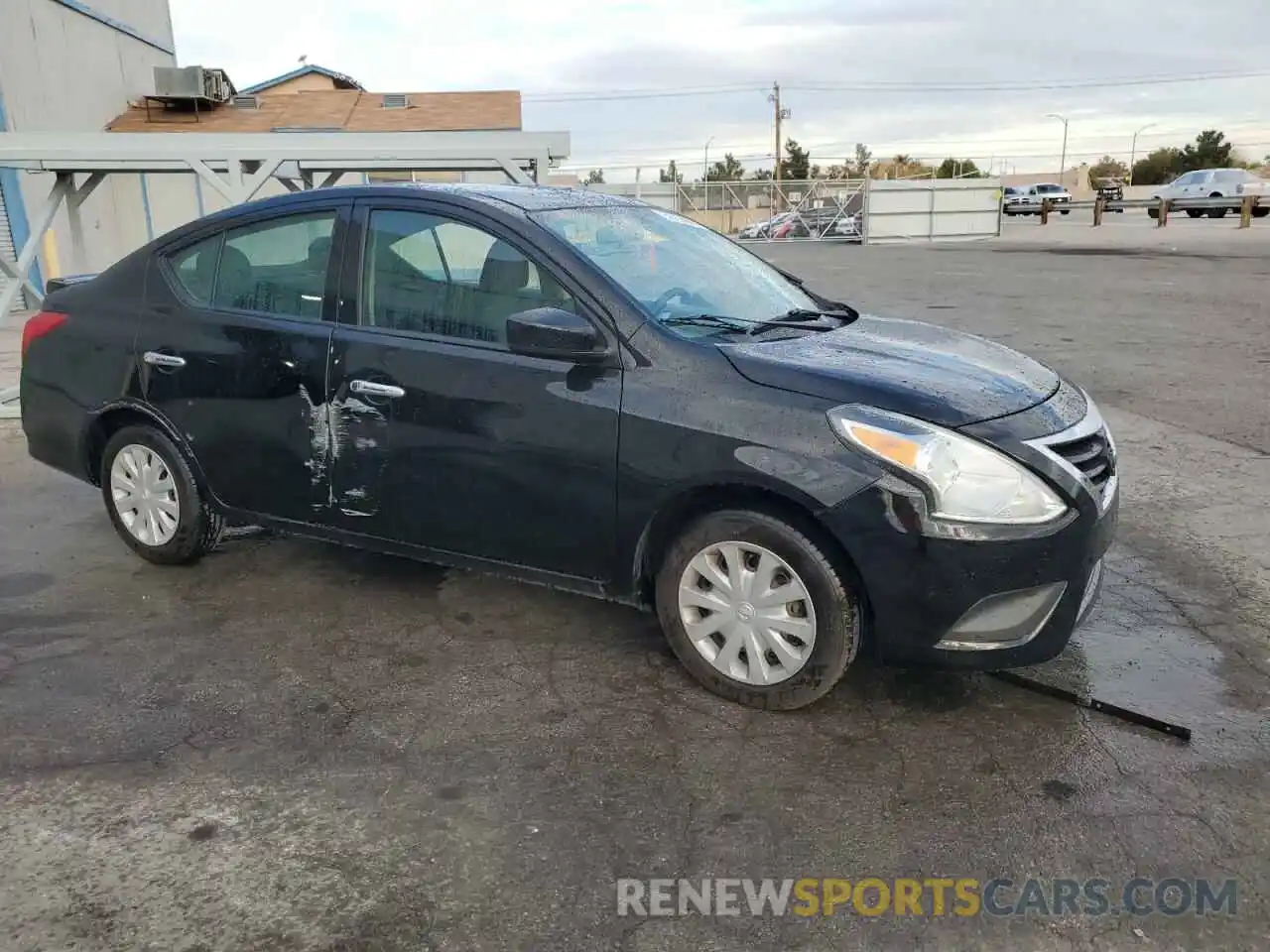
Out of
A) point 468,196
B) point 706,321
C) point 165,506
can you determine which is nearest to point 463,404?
point 468,196

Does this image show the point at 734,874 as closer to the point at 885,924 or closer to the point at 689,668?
the point at 885,924

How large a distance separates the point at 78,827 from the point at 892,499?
2.48 m

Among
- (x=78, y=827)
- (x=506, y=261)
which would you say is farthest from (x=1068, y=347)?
(x=78, y=827)

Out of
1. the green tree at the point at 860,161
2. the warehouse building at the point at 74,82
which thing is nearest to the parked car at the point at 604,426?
the warehouse building at the point at 74,82

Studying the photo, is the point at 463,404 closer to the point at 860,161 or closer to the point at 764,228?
the point at 764,228

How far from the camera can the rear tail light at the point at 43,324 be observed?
479cm

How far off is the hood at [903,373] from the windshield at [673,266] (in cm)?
33

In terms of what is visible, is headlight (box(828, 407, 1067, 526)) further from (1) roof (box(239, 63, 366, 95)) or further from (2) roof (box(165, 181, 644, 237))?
(1) roof (box(239, 63, 366, 95))

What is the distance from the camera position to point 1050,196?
168ft

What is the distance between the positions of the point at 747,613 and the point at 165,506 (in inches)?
112

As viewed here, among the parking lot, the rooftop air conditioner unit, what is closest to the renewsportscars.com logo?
the parking lot

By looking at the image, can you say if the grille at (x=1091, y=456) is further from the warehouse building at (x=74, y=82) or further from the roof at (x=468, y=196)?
the warehouse building at (x=74, y=82)

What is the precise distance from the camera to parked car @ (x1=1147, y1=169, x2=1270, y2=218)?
39.6 meters

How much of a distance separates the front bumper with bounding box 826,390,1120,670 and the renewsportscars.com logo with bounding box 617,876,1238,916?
767 millimetres
